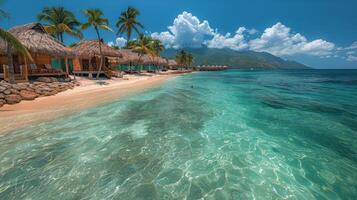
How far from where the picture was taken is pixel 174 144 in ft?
20.3

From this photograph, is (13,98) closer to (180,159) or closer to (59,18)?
(180,159)

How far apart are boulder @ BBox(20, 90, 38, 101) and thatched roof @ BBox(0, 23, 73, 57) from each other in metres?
3.97

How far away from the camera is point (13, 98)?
38.0 feet

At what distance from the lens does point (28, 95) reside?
12.5m

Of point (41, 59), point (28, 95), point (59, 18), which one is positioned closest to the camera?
point (28, 95)

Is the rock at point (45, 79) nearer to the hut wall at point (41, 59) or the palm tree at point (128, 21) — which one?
the hut wall at point (41, 59)

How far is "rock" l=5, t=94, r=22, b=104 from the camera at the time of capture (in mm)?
11305

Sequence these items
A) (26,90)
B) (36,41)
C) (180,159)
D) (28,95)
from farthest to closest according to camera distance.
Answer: (36,41) < (26,90) < (28,95) < (180,159)

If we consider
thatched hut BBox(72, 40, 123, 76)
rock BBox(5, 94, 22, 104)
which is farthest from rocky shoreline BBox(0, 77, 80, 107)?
thatched hut BBox(72, 40, 123, 76)

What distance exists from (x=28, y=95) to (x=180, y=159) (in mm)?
11739

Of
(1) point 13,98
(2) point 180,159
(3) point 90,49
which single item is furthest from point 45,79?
(2) point 180,159

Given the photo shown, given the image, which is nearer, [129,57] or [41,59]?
[41,59]

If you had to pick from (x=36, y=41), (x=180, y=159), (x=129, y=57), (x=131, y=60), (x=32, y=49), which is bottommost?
(x=180, y=159)

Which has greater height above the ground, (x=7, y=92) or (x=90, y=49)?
(x=90, y=49)
